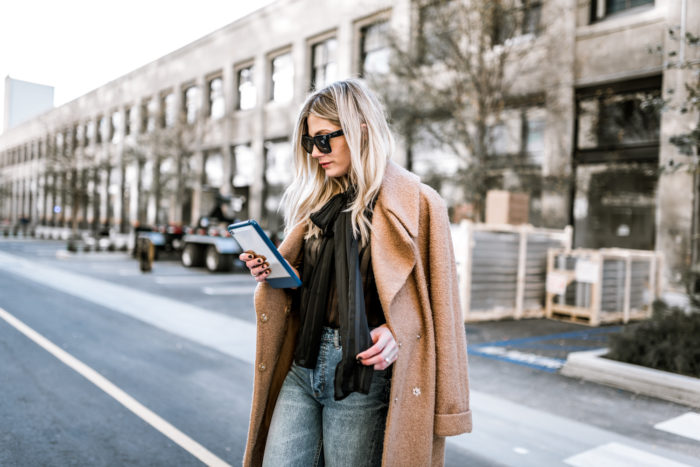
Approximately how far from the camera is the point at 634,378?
589 centimetres

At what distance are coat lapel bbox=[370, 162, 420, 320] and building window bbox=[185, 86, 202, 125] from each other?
31181mm

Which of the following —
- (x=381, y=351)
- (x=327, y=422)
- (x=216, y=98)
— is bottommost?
(x=327, y=422)

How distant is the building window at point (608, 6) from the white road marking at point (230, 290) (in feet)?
35.6

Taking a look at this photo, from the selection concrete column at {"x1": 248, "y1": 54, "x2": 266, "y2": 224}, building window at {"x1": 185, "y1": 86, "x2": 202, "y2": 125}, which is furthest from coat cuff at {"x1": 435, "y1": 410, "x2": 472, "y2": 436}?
building window at {"x1": 185, "y1": 86, "x2": 202, "y2": 125}

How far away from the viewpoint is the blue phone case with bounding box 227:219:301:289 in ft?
6.27

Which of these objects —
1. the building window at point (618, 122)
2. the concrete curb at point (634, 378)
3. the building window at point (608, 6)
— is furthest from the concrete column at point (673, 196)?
the concrete curb at point (634, 378)

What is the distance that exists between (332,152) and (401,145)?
15341 millimetres

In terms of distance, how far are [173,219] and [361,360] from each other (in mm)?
32798

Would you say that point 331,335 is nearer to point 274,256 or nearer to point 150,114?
point 274,256

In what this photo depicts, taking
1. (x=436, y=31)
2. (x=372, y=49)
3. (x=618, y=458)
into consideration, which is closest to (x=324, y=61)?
(x=372, y=49)

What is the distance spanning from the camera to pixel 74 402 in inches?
191

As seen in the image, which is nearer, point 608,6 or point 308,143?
point 308,143

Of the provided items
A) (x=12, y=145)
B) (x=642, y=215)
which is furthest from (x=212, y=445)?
(x=12, y=145)

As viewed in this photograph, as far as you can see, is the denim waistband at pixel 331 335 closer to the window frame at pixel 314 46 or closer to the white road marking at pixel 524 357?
the white road marking at pixel 524 357
